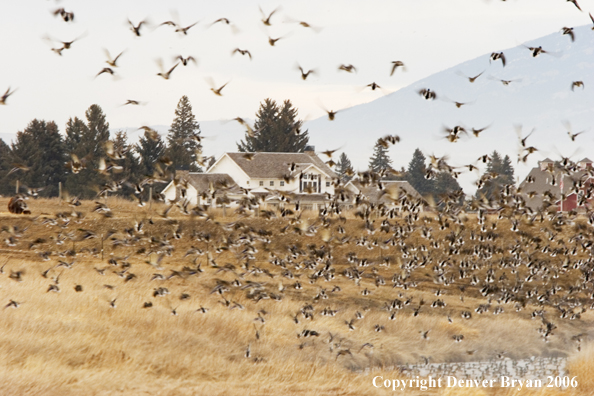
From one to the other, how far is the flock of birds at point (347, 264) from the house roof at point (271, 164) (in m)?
25.2

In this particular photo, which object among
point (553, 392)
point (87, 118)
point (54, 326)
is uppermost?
point (87, 118)

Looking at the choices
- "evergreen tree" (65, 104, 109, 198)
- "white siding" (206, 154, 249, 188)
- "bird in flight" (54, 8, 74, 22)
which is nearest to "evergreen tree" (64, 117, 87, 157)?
"evergreen tree" (65, 104, 109, 198)

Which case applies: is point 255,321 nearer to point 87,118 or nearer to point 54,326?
point 54,326

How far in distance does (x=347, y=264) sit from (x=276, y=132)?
5555cm

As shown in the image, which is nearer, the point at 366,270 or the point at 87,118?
the point at 366,270

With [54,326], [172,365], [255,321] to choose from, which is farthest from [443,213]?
[54,326]

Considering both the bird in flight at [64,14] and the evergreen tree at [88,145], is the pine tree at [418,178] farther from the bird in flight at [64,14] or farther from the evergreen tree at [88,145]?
the bird in flight at [64,14]

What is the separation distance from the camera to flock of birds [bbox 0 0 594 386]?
3114 cm

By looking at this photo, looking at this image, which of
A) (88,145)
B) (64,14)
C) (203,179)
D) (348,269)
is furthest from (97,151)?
(64,14)

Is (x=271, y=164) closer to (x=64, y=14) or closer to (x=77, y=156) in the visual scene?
(x=77, y=156)

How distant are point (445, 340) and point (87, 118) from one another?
7298 cm

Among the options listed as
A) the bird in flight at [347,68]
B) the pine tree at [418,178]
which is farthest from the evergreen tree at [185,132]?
the bird in flight at [347,68]

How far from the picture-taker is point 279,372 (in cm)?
2645

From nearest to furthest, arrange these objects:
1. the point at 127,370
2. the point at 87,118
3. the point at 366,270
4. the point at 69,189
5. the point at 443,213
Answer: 1. the point at 127,370
2. the point at 443,213
3. the point at 366,270
4. the point at 69,189
5. the point at 87,118
